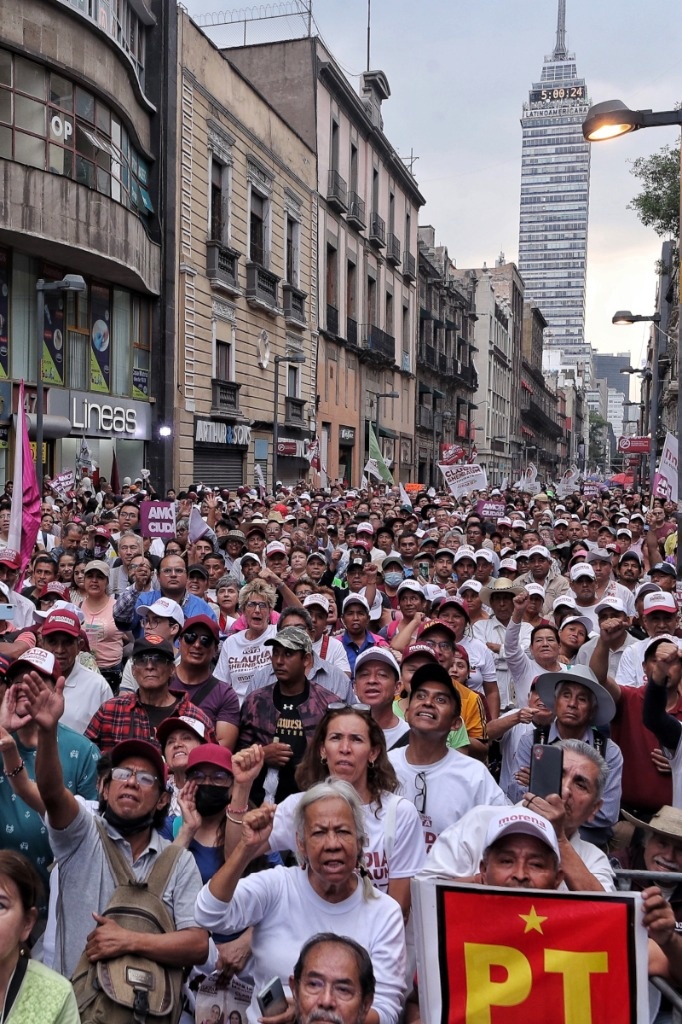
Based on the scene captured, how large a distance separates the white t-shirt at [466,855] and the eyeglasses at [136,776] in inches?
38.9

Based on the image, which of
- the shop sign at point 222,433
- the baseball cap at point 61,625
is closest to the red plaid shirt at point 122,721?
the baseball cap at point 61,625

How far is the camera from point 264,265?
3148cm

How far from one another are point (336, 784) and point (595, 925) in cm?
92

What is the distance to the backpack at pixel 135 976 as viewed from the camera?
282 centimetres

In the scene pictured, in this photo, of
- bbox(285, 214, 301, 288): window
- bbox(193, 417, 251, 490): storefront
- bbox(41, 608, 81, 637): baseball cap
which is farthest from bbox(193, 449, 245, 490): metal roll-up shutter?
bbox(41, 608, 81, 637): baseball cap

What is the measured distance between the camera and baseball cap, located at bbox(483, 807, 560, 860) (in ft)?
9.33

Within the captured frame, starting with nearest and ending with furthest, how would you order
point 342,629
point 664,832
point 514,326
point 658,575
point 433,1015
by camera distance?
point 433,1015
point 664,832
point 342,629
point 658,575
point 514,326

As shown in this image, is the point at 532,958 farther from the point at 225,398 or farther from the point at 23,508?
the point at 225,398

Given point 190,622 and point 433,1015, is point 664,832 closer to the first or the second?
point 433,1015

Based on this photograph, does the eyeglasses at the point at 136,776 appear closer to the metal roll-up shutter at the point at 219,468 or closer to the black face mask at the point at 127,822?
the black face mask at the point at 127,822

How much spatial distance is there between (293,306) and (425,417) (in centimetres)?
2455

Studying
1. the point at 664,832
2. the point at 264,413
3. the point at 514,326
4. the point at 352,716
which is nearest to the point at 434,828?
the point at 352,716

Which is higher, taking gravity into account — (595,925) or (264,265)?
(264,265)

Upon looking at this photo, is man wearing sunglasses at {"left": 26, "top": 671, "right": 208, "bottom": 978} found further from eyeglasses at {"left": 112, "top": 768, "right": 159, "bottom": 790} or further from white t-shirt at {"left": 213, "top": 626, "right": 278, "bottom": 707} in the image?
white t-shirt at {"left": 213, "top": 626, "right": 278, "bottom": 707}
